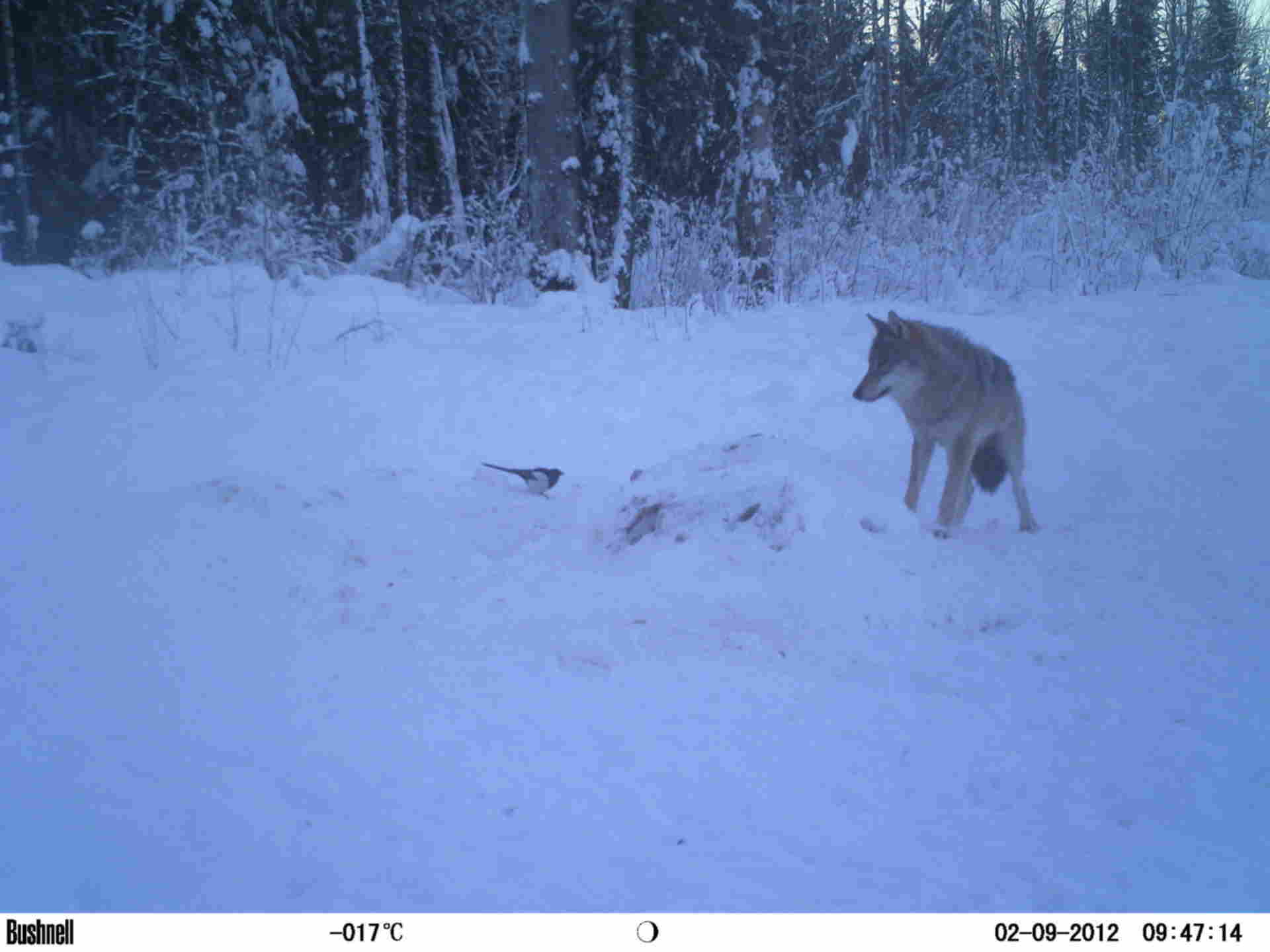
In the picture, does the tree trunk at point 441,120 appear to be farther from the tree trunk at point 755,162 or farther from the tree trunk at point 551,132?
the tree trunk at point 551,132

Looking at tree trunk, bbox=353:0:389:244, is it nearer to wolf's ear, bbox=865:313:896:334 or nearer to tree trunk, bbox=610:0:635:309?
tree trunk, bbox=610:0:635:309

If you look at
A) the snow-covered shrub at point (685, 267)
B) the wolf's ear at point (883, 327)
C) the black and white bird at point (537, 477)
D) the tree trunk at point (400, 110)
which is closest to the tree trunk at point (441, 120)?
the tree trunk at point (400, 110)

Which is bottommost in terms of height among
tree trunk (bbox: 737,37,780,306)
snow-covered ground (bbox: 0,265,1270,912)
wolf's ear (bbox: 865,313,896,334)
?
snow-covered ground (bbox: 0,265,1270,912)

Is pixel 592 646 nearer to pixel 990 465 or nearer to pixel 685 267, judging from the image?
pixel 990 465

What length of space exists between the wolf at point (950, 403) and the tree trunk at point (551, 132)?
651 centimetres

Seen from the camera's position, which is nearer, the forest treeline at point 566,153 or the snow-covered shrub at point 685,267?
the snow-covered shrub at point 685,267

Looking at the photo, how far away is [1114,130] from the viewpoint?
11211 mm

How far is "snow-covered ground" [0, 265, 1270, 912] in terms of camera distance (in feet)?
6.23

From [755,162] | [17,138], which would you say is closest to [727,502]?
[755,162]

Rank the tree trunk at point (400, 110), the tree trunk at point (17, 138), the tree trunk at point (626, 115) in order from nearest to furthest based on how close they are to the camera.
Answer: the tree trunk at point (17, 138), the tree trunk at point (626, 115), the tree trunk at point (400, 110)

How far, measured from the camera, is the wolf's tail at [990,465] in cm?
516

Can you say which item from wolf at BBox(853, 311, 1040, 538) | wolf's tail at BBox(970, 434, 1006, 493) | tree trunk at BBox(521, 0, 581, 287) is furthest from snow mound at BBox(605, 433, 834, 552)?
tree trunk at BBox(521, 0, 581, 287)

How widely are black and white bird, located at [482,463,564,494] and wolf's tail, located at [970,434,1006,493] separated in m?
2.60

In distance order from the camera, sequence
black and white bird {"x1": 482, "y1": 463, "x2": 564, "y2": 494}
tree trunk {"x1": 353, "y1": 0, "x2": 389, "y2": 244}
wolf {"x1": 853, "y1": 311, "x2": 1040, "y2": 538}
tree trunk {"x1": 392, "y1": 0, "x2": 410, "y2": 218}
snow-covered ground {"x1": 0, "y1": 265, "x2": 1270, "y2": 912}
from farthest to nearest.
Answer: tree trunk {"x1": 392, "y1": 0, "x2": 410, "y2": 218} → tree trunk {"x1": 353, "y1": 0, "x2": 389, "y2": 244} → wolf {"x1": 853, "y1": 311, "x2": 1040, "y2": 538} → black and white bird {"x1": 482, "y1": 463, "x2": 564, "y2": 494} → snow-covered ground {"x1": 0, "y1": 265, "x2": 1270, "y2": 912}
